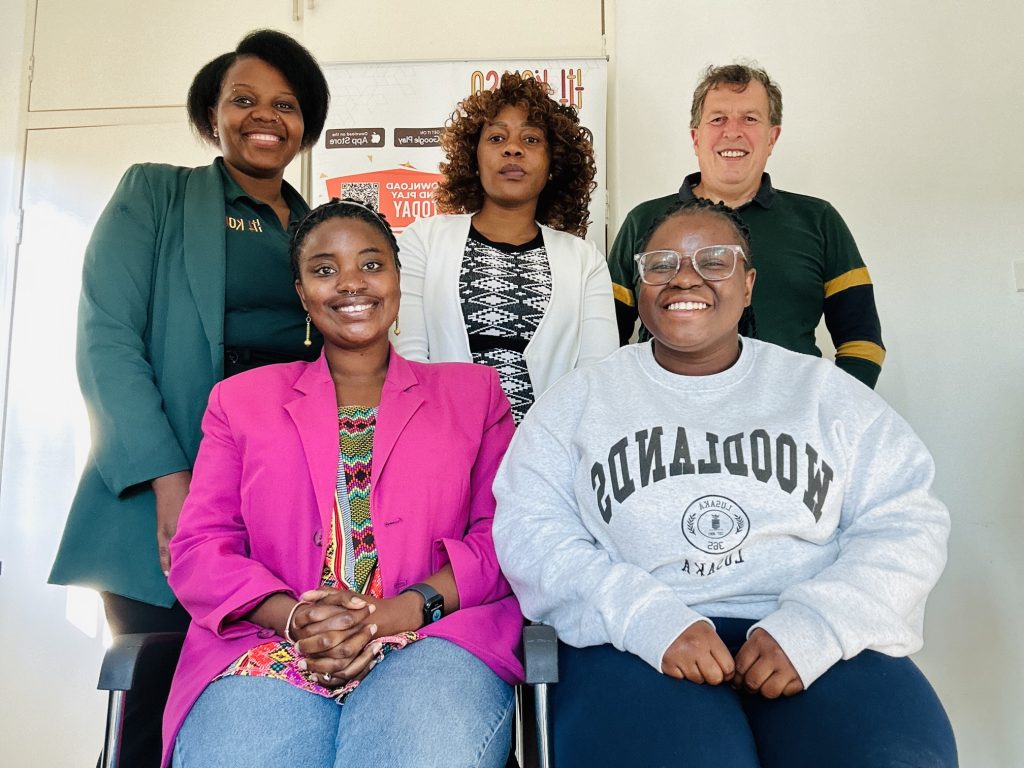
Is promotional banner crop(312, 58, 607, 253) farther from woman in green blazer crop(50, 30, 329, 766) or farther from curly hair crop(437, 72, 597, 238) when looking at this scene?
woman in green blazer crop(50, 30, 329, 766)

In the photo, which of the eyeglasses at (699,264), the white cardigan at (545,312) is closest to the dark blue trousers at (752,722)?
the eyeglasses at (699,264)

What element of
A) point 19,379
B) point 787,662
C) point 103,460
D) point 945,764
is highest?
point 19,379

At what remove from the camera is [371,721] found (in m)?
1.37

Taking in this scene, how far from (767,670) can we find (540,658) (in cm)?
34

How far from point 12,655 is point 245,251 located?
2539mm

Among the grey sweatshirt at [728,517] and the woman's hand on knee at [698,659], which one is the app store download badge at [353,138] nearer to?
the grey sweatshirt at [728,517]

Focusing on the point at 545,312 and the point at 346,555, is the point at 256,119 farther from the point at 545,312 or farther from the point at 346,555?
the point at 346,555

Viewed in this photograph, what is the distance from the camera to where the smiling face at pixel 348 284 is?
186 cm

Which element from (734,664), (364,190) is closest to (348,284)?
(734,664)

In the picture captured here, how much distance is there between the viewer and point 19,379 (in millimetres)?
3803

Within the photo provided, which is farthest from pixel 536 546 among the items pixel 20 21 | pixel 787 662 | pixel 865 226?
pixel 20 21

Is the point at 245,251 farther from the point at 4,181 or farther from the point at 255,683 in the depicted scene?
the point at 4,181

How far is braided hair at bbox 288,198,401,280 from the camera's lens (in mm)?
1959

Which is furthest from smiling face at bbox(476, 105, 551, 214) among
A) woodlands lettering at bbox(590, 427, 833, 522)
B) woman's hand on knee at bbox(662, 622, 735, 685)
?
woman's hand on knee at bbox(662, 622, 735, 685)
